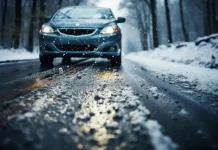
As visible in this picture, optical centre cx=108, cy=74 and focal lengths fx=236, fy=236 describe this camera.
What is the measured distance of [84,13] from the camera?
22.4 ft

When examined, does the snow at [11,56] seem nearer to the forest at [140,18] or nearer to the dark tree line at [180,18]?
the forest at [140,18]

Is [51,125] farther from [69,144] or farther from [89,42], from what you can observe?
[89,42]

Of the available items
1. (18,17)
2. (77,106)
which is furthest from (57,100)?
(18,17)

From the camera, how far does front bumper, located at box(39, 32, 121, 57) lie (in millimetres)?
5684

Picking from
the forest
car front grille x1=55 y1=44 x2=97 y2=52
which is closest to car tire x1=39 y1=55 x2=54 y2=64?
car front grille x1=55 y1=44 x2=97 y2=52

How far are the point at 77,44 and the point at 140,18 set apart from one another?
116 feet

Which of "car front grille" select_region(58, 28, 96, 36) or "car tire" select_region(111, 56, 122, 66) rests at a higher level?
"car front grille" select_region(58, 28, 96, 36)

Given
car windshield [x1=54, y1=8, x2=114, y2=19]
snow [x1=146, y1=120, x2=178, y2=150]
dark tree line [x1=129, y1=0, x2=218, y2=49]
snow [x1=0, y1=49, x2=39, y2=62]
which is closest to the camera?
snow [x1=146, y1=120, x2=178, y2=150]

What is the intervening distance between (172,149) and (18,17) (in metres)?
15.3

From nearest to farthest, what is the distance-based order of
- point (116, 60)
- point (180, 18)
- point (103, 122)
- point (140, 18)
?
point (103, 122)
point (116, 60)
point (180, 18)
point (140, 18)

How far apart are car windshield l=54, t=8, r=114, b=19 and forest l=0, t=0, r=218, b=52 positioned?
330 inches

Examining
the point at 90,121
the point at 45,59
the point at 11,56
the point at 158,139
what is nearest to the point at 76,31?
the point at 45,59

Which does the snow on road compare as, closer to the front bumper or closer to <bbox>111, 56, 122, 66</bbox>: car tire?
the front bumper

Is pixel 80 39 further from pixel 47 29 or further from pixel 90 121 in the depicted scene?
pixel 90 121
